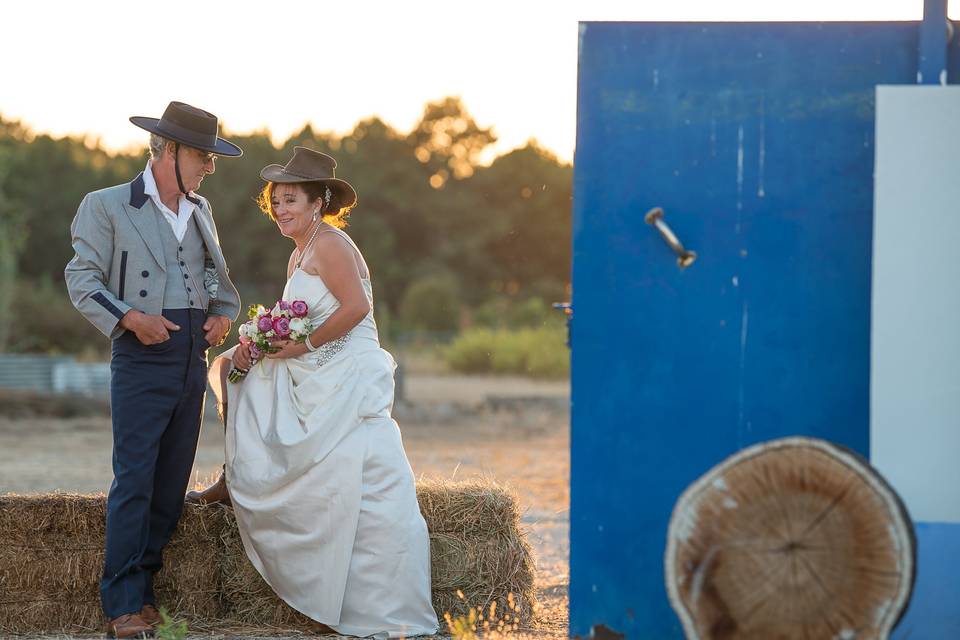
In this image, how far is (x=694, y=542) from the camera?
150 inches

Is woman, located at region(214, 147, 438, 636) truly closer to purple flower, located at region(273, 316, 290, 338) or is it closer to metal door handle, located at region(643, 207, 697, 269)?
purple flower, located at region(273, 316, 290, 338)

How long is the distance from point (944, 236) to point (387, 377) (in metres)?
2.33

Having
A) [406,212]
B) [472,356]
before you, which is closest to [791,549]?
[472,356]

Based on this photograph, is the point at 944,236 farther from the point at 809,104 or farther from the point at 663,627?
the point at 663,627

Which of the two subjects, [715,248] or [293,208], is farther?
[293,208]

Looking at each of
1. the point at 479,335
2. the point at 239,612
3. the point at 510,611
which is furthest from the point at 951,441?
the point at 479,335

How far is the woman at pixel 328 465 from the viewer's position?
5059 millimetres

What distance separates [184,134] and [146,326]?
0.82 m

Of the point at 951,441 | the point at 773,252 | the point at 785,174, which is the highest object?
the point at 785,174

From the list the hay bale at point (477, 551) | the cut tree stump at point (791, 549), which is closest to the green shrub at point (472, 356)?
the hay bale at point (477, 551)

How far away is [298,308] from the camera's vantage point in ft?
17.1

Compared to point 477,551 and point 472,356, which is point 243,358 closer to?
point 477,551

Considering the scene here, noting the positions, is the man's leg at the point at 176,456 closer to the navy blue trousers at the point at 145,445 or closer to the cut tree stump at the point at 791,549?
the navy blue trousers at the point at 145,445

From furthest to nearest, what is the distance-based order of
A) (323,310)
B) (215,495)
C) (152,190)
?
Answer: (215,495), (323,310), (152,190)
